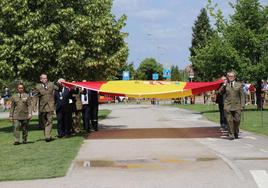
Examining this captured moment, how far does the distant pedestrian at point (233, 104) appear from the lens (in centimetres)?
1680

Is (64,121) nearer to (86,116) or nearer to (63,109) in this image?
(63,109)

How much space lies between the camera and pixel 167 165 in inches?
444

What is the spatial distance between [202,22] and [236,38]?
58299mm

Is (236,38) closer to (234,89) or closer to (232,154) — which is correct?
(234,89)

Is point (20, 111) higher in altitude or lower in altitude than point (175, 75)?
lower

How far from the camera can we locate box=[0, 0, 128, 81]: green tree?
21.2 m

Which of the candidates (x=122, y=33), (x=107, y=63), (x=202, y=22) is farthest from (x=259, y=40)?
(x=202, y=22)

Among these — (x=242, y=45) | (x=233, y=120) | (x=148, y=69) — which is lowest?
(x=233, y=120)

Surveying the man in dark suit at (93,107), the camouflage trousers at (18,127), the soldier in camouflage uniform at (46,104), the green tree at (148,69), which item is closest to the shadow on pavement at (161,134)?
the man in dark suit at (93,107)

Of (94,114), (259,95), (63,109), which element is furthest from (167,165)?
(259,95)

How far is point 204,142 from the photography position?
52.0ft

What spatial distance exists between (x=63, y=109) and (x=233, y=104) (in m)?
5.77

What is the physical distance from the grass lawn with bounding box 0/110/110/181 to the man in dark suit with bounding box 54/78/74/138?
35.9 inches

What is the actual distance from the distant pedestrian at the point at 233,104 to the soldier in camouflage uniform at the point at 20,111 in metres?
6.00
